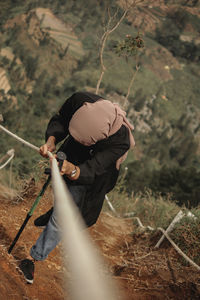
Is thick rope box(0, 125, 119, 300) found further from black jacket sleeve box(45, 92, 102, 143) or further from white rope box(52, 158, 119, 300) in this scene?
black jacket sleeve box(45, 92, 102, 143)

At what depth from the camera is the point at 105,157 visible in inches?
88.8

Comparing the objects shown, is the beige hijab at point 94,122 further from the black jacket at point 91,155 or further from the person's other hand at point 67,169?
the person's other hand at point 67,169

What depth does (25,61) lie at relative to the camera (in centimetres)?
9281

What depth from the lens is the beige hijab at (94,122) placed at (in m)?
2.18

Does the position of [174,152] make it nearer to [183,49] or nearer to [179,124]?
[179,124]

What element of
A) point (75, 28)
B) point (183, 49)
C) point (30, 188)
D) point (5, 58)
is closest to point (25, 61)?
point (5, 58)

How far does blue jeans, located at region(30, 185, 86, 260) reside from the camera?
7.97 feet

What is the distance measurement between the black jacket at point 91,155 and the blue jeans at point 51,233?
0.06 metres

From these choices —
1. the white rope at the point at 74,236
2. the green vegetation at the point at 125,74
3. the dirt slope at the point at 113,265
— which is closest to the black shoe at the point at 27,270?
the dirt slope at the point at 113,265

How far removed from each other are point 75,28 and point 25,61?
155ft

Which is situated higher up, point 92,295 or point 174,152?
point 92,295

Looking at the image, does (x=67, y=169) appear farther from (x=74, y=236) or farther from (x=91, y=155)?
(x=74, y=236)

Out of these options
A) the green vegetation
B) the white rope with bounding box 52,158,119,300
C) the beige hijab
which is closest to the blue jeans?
the white rope with bounding box 52,158,119,300

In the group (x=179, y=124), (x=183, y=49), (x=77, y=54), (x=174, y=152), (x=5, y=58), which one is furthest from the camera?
(x=183, y=49)
